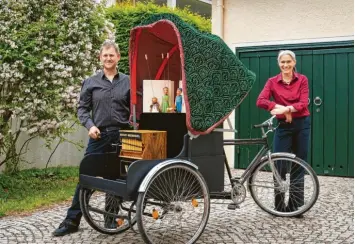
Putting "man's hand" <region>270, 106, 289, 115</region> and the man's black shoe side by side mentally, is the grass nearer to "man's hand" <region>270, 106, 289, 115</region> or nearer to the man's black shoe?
the man's black shoe

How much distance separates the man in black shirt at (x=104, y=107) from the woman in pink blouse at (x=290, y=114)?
5.93ft

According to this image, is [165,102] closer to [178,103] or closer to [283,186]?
[178,103]

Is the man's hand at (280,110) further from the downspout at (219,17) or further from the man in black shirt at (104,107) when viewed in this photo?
the downspout at (219,17)

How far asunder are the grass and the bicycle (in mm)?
2879

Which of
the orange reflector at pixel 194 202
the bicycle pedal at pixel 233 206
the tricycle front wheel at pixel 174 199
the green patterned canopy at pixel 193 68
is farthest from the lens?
the bicycle pedal at pixel 233 206

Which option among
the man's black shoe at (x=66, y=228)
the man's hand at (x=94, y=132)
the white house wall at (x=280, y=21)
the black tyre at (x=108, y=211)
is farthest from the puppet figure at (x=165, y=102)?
the white house wall at (x=280, y=21)

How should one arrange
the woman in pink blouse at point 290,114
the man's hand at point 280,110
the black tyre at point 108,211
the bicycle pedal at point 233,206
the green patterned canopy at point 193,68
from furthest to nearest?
the woman in pink blouse at point 290,114, the man's hand at point 280,110, the bicycle pedal at point 233,206, the black tyre at point 108,211, the green patterned canopy at point 193,68

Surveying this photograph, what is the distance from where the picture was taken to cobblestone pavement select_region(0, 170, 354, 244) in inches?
214

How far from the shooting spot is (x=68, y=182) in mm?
9820

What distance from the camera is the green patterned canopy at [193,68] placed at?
4.97m

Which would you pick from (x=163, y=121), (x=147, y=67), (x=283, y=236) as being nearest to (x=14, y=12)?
(x=147, y=67)

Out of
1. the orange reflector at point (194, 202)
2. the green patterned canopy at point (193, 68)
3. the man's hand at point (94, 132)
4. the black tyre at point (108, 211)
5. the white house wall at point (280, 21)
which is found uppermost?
the white house wall at point (280, 21)

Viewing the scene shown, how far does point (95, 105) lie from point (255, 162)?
1961 mm

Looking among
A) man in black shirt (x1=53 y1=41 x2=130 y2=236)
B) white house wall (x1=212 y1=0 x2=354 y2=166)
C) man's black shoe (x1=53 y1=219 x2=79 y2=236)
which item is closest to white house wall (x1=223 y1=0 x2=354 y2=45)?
white house wall (x1=212 y1=0 x2=354 y2=166)
